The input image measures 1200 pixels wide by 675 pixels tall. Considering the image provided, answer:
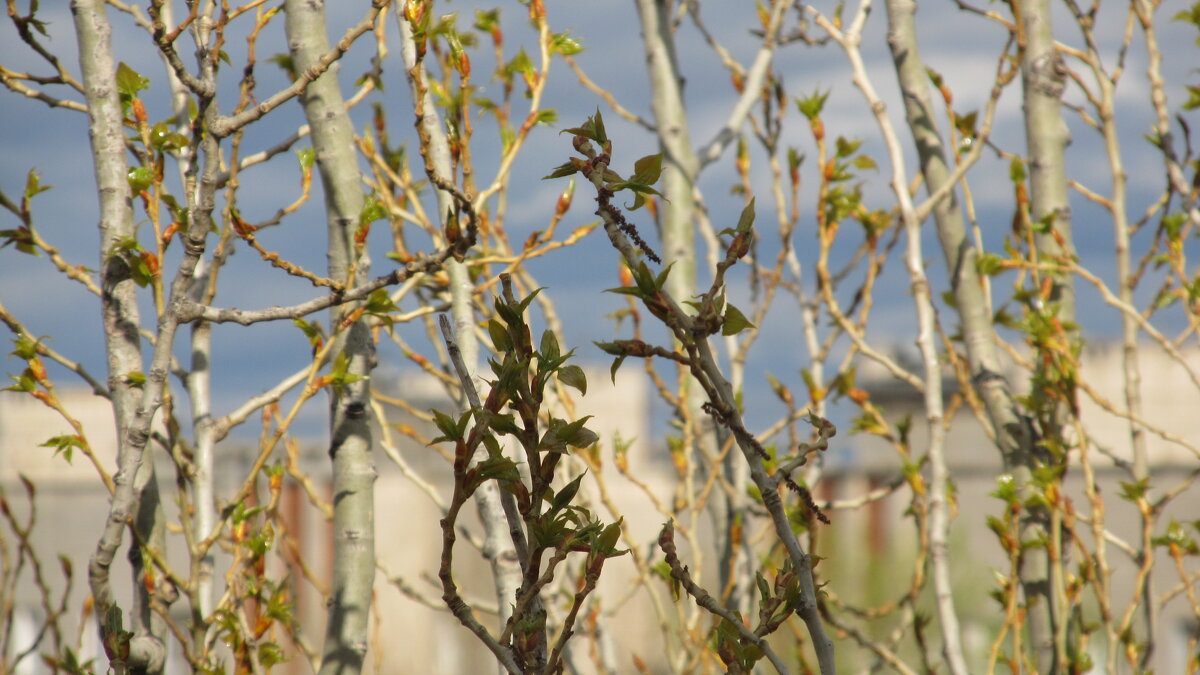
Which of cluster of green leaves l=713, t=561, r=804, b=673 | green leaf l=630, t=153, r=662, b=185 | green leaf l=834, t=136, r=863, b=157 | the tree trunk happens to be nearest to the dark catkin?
green leaf l=630, t=153, r=662, b=185

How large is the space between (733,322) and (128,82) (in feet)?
4.58

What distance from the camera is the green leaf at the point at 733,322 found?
1019mm

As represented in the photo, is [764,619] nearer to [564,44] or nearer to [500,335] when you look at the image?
[500,335]

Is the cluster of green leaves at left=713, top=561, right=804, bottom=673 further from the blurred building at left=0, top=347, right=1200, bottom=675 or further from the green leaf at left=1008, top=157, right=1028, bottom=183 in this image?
the blurred building at left=0, top=347, right=1200, bottom=675

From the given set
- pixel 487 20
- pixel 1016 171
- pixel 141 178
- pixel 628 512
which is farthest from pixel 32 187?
pixel 628 512

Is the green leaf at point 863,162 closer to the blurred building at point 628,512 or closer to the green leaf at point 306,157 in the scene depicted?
the green leaf at point 306,157

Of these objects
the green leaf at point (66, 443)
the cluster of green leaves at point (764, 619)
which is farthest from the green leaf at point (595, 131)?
the green leaf at point (66, 443)

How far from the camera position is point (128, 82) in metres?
1.86

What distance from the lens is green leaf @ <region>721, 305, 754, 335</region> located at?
1019mm

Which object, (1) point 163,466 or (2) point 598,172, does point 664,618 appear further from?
(1) point 163,466

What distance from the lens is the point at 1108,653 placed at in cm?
239

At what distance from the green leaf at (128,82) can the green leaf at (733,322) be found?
1.37 metres

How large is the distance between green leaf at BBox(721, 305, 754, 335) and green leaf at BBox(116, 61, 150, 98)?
4.50 ft

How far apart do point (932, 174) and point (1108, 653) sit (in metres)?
1.25
